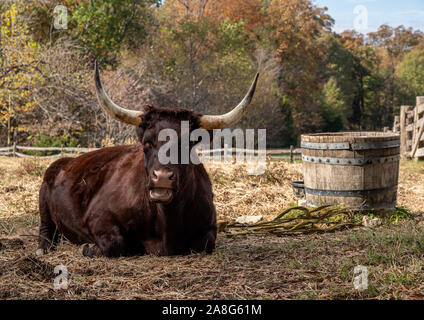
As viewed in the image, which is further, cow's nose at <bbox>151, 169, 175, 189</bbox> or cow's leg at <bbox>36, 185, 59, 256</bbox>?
cow's leg at <bbox>36, 185, 59, 256</bbox>

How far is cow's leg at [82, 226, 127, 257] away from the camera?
416 centimetres

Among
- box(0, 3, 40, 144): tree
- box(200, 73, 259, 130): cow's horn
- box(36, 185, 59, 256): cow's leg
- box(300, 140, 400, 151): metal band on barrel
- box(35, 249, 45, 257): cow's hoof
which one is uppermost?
box(0, 3, 40, 144): tree

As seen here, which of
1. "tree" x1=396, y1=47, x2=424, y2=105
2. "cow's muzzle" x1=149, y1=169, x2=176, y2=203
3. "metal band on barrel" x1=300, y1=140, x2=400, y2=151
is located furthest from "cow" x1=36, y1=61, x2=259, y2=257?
"tree" x1=396, y1=47, x2=424, y2=105

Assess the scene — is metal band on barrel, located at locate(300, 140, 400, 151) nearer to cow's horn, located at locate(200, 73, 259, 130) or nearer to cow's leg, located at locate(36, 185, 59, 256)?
cow's horn, located at locate(200, 73, 259, 130)

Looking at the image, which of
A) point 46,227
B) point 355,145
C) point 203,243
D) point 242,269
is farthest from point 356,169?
point 46,227

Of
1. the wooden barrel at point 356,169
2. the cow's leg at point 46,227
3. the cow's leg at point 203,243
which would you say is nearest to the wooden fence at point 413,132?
the wooden barrel at point 356,169

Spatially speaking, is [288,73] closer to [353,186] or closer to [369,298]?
[353,186]

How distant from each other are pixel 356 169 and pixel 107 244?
11.3 ft

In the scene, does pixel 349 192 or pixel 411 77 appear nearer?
pixel 349 192

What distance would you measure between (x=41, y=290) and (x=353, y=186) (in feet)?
13.9

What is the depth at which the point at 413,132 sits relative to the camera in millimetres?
15117

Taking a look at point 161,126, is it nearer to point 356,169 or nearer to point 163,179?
point 163,179

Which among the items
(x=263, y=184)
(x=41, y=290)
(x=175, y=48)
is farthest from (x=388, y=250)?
(x=175, y=48)

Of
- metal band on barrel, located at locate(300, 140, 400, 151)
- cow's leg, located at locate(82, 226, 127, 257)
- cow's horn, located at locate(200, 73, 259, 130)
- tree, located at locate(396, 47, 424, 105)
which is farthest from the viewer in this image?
tree, located at locate(396, 47, 424, 105)
